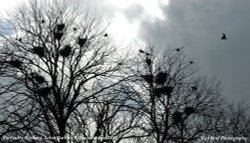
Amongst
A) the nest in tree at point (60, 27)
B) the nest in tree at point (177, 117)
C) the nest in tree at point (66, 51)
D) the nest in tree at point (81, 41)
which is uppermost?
the nest in tree at point (60, 27)

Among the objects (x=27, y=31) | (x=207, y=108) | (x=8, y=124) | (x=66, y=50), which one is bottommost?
(x=8, y=124)

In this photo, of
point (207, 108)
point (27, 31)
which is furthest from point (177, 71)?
point (27, 31)

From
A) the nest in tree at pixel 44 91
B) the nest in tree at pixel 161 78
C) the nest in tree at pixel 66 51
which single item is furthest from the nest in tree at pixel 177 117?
the nest in tree at pixel 44 91

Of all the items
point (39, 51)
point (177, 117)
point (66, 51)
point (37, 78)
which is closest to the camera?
point (37, 78)

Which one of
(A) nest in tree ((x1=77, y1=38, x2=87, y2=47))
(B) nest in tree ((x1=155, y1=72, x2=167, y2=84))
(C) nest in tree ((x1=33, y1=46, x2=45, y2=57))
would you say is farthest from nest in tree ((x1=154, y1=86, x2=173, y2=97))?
(C) nest in tree ((x1=33, y1=46, x2=45, y2=57))

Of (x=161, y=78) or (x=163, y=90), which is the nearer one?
(x=161, y=78)

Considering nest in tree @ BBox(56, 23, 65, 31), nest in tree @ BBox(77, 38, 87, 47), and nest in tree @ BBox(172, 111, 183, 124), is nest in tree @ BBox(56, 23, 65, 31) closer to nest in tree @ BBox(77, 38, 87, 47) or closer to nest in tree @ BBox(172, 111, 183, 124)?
nest in tree @ BBox(77, 38, 87, 47)

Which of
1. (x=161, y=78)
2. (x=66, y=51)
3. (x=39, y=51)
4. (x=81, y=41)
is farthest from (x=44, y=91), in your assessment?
(x=161, y=78)

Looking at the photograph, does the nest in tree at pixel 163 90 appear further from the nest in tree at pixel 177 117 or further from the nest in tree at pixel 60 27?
the nest in tree at pixel 60 27

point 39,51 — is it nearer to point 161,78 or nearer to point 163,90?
point 161,78

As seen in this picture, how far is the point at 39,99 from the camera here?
14875 millimetres

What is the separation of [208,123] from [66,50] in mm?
11706

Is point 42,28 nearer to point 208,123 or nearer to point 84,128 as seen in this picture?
point 84,128

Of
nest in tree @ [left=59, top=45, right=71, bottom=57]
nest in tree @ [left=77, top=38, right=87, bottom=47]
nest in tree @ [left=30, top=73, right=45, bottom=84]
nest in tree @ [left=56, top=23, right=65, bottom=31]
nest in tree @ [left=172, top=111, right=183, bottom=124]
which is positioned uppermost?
nest in tree @ [left=56, top=23, right=65, bottom=31]
